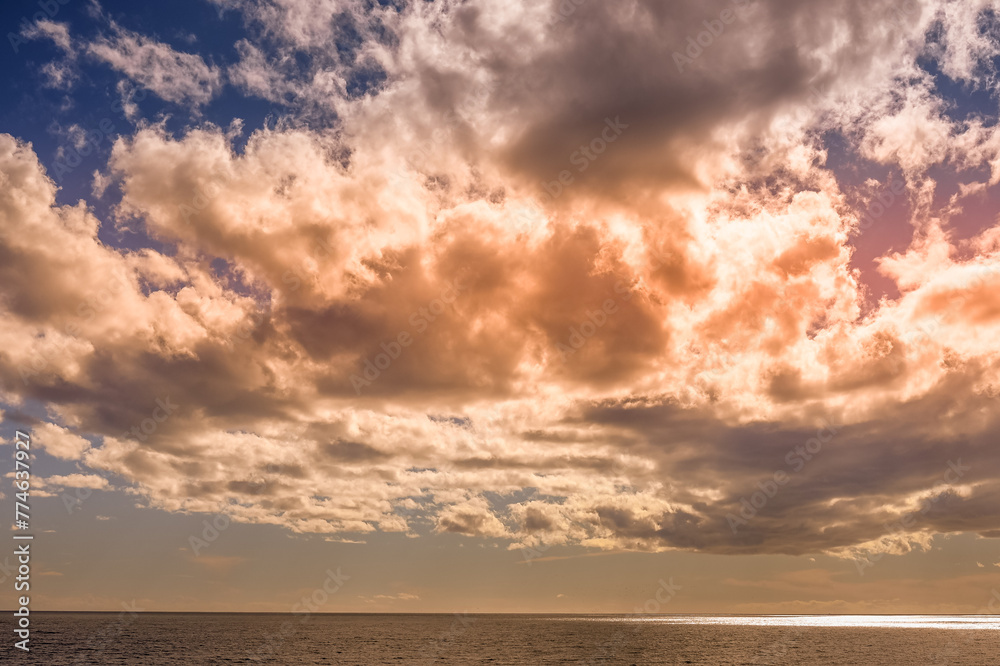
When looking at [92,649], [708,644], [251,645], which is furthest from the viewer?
[708,644]

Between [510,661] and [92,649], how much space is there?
346 feet

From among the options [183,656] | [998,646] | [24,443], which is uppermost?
[24,443]

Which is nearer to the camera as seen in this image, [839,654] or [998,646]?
[839,654]

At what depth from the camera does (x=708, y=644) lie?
7825 inches

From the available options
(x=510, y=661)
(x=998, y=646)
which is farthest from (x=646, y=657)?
(x=998, y=646)

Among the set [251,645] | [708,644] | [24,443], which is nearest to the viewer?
[24,443]

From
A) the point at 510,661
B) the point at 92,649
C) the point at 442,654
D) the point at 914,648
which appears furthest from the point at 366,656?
the point at 914,648

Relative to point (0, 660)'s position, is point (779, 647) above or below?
below

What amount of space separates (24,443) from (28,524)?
21.4 ft

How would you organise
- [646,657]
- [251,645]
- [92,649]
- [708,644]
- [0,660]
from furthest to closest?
[708,644], [251,645], [92,649], [646,657], [0,660]

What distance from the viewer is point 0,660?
12938cm

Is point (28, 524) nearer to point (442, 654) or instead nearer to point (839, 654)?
point (442, 654)

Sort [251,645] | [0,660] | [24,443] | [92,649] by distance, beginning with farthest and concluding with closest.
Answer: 1. [251,645]
2. [92,649]
3. [0,660]
4. [24,443]

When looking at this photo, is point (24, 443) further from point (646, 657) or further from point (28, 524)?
point (646, 657)
